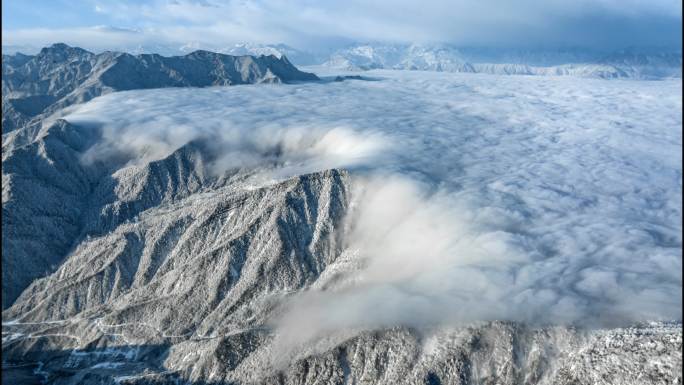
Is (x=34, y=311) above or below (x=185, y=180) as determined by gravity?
below

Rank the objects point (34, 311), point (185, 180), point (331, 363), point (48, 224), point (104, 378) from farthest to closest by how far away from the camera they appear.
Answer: point (185, 180)
point (48, 224)
point (34, 311)
point (104, 378)
point (331, 363)

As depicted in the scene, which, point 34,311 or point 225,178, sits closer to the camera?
point 34,311

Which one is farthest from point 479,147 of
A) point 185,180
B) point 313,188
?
point 185,180

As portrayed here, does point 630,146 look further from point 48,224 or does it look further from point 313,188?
point 48,224

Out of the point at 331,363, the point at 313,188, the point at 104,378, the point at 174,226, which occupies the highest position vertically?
the point at 313,188

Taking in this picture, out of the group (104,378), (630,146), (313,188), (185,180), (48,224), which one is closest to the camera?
(104,378)

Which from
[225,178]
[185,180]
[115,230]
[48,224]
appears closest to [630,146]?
[225,178]

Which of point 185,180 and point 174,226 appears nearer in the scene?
point 174,226

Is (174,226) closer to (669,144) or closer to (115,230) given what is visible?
(115,230)

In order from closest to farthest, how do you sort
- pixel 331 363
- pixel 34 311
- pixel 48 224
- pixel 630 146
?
pixel 331 363, pixel 34 311, pixel 48 224, pixel 630 146
